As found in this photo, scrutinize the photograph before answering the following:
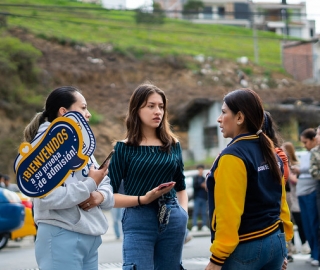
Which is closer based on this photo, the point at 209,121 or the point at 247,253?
the point at 247,253

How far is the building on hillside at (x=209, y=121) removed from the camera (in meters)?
36.4

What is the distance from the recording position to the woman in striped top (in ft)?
16.1

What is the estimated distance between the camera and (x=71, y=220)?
4.40 meters

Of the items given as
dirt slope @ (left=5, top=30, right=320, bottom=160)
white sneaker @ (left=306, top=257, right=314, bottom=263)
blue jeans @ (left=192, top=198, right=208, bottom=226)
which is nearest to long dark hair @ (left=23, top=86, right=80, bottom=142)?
white sneaker @ (left=306, top=257, right=314, bottom=263)

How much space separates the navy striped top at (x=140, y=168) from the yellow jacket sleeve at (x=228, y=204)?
107 cm

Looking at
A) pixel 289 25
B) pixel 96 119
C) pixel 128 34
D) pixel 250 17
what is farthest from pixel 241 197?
pixel 250 17

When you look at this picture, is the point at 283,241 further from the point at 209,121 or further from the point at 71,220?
the point at 209,121

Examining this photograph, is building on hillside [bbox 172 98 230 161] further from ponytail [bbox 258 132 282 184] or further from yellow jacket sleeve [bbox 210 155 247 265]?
yellow jacket sleeve [bbox 210 155 247 265]

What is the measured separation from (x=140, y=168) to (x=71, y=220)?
805 millimetres

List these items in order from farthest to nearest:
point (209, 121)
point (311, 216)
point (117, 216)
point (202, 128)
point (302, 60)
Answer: point (302, 60) < point (202, 128) < point (209, 121) < point (117, 216) < point (311, 216)

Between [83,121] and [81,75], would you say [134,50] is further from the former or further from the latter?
[83,121]

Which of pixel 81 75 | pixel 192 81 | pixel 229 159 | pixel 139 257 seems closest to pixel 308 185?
pixel 139 257

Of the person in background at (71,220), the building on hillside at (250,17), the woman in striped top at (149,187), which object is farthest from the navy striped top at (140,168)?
the building on hillside at (250,17)

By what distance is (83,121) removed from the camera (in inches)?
170
